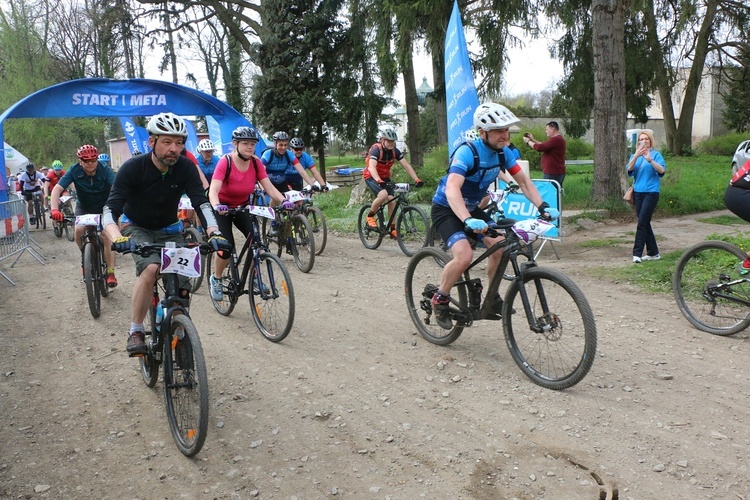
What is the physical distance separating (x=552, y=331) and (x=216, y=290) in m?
3.85

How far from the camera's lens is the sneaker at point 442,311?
5.55 meters

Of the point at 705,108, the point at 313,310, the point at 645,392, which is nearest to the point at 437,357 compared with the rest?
the point at 645,392

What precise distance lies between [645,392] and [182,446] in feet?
10.4

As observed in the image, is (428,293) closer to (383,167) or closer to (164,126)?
(164,126)

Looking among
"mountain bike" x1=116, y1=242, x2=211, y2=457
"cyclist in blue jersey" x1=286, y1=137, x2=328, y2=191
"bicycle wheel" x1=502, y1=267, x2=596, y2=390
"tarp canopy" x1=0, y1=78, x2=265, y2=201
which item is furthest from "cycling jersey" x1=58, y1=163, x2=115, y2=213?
"bicycle wheel" x1=502, y1=267, x2=596, y2=390

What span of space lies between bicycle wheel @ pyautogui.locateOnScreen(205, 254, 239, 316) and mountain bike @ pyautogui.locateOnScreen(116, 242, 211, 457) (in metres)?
2.26

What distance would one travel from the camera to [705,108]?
63625 mm

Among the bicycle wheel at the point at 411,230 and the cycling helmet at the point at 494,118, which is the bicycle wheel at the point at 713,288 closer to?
the cycling helmet at the point at 494,118

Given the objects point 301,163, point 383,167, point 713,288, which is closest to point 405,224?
point 383,167

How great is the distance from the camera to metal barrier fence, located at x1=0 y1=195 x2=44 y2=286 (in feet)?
36.1

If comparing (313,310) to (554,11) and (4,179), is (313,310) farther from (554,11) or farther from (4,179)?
(554,11)

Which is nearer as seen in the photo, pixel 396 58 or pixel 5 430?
pixel 5 430

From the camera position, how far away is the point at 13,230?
11289mm

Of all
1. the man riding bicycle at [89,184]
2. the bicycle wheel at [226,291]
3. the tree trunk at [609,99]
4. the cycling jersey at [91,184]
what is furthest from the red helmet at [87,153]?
the tree trunk at [609,99]
